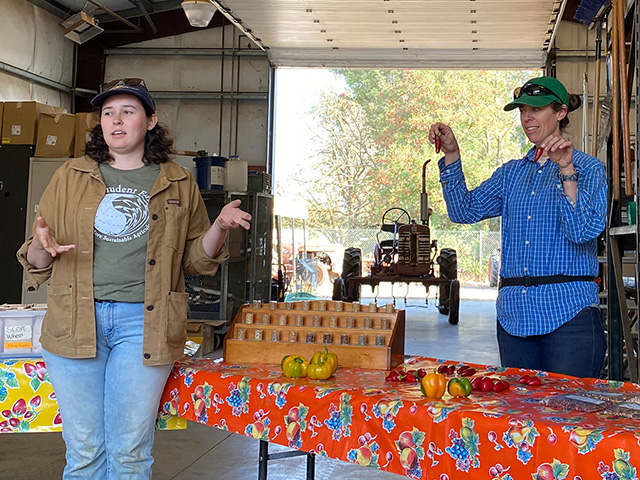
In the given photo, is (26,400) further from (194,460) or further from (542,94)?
(542,94)

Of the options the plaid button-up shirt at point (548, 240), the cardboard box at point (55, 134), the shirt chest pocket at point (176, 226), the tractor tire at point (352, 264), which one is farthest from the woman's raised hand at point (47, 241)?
the tractor tire at point (352, 264)

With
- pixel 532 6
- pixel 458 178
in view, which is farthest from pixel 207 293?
pixel 458 178

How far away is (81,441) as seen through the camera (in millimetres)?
2174

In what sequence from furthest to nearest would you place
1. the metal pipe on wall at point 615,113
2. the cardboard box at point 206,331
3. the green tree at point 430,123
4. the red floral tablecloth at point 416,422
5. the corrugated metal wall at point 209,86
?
the green tree at point 430,123, the corrugated metal wall at point 209,86, the cardboard box at point 206,331, the metal pipe on wall at point 615,113, the red floral tablecloth at point 416,422

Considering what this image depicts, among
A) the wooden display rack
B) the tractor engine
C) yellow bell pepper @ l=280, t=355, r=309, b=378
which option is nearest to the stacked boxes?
the tractor engine

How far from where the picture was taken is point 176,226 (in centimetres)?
232

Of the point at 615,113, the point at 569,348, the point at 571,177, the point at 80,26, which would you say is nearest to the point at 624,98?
the point at 615,113

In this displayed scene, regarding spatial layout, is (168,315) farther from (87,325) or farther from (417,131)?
(417,131)

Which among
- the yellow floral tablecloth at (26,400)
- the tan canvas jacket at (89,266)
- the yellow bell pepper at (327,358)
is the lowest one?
the yellow floral tablecloth at (26,400)

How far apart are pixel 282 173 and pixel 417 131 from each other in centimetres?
508

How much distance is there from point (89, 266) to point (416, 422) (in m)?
1.08

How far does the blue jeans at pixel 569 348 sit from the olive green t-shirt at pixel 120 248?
1255 mm

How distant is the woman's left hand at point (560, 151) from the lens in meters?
2.15

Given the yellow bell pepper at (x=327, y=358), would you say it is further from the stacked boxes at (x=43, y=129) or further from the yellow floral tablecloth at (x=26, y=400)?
the stacked boxes at (x=43, y=129)
